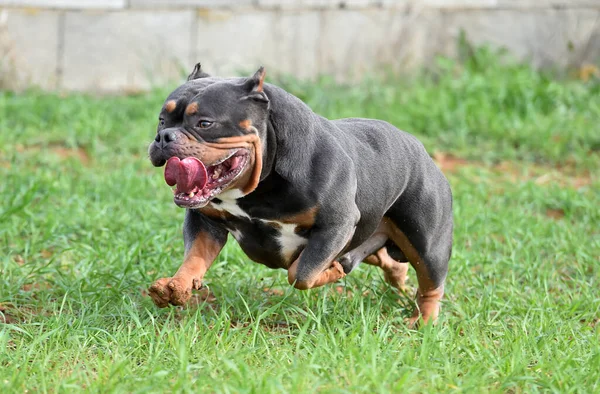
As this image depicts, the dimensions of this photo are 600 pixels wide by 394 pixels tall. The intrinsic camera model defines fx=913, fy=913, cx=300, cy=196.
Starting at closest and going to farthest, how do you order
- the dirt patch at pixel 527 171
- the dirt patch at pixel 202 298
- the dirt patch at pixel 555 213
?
the dirt patch at pixel 202 298, the dirt patch at pixel 555 213, the dirt patch at pixel 527 171

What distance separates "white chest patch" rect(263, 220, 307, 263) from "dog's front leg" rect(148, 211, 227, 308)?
12.9 inches

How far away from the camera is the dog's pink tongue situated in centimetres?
364

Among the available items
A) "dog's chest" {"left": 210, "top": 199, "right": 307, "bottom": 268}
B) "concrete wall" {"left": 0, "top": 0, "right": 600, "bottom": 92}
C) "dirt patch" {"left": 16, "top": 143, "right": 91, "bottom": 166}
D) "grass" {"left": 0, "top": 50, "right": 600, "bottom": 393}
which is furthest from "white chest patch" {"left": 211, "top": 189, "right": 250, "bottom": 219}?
Result: "concrete wall" {"left": 0, "top": 0, "right": 600, "bottom": 92}

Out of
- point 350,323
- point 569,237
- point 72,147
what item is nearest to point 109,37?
point 72,147

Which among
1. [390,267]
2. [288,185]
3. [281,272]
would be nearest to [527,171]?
[390,267]

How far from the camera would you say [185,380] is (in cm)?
341

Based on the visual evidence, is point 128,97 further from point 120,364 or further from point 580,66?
point 120,364

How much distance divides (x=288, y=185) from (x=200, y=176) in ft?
1.33

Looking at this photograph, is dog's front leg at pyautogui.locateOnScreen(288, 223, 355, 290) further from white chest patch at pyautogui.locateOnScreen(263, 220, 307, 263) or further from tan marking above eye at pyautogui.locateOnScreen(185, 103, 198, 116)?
tan marking above eye at pyautogui.locateOnScreen(185, 103, 198, 116)

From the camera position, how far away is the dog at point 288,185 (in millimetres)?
3707

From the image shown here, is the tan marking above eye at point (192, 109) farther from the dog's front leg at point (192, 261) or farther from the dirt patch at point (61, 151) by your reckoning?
the dirt patch at point (61, 151)

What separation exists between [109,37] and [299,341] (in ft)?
24.2

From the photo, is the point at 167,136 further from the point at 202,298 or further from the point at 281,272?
the point at 281,272

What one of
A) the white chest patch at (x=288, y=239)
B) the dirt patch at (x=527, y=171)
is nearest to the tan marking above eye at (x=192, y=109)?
the white chest patch at (x=288, y=239)
